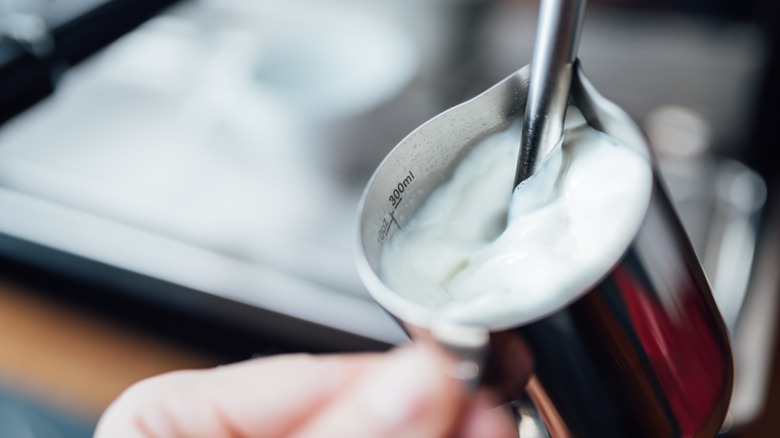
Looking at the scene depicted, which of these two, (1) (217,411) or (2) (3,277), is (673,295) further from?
(2) (3,277)

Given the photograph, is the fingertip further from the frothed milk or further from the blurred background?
the blurred background

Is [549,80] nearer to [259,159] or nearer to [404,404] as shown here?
[404,404]

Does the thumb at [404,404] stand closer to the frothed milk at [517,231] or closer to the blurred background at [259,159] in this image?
the frothed milk at [517,231]

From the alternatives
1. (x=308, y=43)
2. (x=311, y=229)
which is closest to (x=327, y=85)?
(x=308, y=43)

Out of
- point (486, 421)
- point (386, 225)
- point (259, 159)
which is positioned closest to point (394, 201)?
point (386, 225)

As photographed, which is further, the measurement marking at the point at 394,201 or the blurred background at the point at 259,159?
the blurred background at the point at 259,159

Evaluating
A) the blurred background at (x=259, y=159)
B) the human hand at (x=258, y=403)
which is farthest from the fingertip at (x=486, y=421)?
the blurred background at (x=259, y=159)

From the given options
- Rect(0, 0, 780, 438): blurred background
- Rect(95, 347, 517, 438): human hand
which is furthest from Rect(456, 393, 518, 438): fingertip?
Rect(0, 0, 780, 438): blurred background
